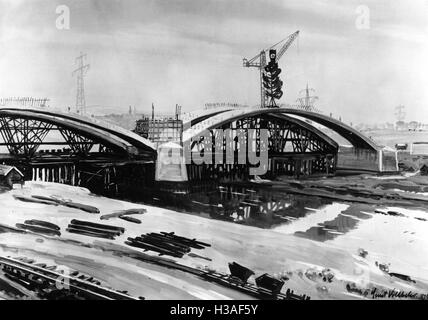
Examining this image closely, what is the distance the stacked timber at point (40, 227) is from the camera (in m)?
2.70

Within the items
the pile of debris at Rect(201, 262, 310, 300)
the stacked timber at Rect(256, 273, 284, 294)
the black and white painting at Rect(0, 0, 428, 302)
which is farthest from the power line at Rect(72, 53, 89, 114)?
the stacked timber at Rect(256, 273, 284, 294)

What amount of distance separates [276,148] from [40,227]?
2288 mm

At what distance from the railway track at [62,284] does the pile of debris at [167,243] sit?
349 mm

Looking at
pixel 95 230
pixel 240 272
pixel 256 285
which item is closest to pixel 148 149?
pixel 95 230

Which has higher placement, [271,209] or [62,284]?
[271,209]

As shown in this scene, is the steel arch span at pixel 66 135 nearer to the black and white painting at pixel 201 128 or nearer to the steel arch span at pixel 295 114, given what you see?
the black and white painting at pixel 201 128

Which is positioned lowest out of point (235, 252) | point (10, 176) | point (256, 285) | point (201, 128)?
point (256, 285)

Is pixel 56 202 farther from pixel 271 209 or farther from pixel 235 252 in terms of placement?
pixel 271 209

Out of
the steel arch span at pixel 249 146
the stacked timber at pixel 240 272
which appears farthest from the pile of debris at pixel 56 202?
the stacked timber at pixel 240 272

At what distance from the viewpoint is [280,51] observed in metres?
2.77

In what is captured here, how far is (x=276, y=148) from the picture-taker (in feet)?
12.5
